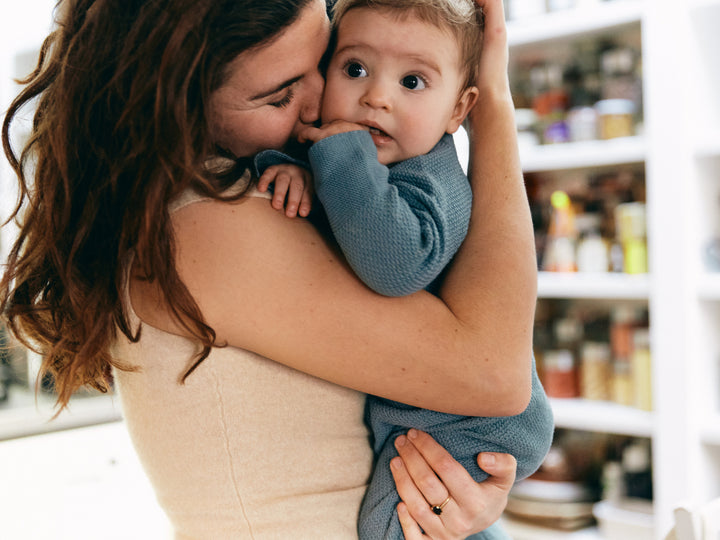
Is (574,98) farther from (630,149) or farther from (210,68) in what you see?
(210,68)

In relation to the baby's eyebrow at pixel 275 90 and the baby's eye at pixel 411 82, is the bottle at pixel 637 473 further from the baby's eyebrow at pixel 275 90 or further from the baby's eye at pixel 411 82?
the baby's eyebrow at pixel 275 90

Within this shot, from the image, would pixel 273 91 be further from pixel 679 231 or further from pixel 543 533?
pixel 543 533

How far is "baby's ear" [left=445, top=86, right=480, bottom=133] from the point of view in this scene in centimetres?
94

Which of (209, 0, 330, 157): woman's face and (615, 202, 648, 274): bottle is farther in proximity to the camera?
(615, 202, 648, 274): bottle

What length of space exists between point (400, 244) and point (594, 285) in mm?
1640

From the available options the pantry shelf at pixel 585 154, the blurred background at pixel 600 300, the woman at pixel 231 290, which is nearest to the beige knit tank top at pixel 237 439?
the woman at pixel 231 290

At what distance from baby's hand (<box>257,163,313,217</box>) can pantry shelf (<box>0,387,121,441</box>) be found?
115cm

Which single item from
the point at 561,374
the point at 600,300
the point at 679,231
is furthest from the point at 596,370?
the point at 679,231

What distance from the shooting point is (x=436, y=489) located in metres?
0.84

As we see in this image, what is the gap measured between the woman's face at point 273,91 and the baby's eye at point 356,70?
0.13ft

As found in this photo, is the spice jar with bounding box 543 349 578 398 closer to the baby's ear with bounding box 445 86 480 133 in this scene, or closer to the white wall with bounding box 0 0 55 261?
the baby's ear with bounding box 445 86 480 133

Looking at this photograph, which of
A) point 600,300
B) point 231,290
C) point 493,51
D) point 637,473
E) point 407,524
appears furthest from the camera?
point 600,300

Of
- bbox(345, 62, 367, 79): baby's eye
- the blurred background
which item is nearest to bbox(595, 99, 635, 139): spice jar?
the blurred background

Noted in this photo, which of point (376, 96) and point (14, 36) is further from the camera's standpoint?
point (14, 36)
